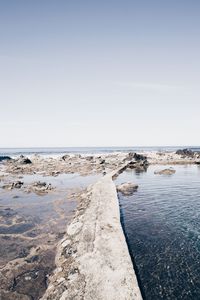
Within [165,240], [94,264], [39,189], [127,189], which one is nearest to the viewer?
[94,264]

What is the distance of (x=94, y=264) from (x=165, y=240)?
545cm

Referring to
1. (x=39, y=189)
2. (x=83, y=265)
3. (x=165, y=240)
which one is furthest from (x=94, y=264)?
(x=39, y=189)

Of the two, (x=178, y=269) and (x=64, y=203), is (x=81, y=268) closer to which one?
(x=178, y=269)

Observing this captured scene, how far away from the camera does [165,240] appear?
14797 millimetres

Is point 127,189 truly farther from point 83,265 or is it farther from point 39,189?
point 83,265

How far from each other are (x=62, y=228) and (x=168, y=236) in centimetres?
656

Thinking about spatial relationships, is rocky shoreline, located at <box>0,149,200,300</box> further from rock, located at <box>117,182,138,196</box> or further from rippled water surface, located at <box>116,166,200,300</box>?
rock, located at <box>117,182,138,196</box>

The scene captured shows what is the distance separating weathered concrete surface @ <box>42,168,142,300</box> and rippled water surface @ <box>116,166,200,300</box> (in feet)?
3.53

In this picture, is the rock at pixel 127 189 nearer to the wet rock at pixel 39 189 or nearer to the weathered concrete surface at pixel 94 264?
the wet rock at pixel 39 189

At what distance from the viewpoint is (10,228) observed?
702 inches

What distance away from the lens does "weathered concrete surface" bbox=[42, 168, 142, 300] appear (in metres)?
9.09

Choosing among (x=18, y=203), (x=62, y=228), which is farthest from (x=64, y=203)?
(x=62, y=228)

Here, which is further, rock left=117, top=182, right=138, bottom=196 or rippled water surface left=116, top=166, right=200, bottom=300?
rock left=117, top=182, right=138, bottom=196

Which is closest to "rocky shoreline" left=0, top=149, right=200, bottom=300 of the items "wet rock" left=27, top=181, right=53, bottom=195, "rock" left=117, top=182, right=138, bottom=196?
"rock" left=117, top=182, right=138, bottom=196
